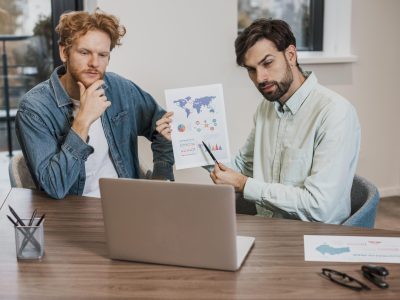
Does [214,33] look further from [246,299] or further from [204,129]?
[246,299]

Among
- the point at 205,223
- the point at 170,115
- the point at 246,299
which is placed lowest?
the point at 246,299

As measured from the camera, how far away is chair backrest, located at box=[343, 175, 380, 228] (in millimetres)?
2149

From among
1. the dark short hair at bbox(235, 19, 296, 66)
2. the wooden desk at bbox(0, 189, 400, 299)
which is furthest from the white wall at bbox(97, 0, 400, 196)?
the wooden desk at bbox(0, 189, 400, 299)

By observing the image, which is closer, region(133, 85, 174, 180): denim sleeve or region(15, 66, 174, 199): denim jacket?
region(15, 66, 174, 199): denim jacket

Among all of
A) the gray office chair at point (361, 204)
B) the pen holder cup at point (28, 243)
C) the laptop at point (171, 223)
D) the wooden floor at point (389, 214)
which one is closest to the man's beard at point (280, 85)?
the gray office chair at point (361, 204)

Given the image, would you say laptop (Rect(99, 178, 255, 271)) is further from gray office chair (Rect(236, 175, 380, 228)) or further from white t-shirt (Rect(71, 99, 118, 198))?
white t-shirt (Rect(71, 99, 118, 198))

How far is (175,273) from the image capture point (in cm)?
173

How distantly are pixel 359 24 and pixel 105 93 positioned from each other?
7.55ft

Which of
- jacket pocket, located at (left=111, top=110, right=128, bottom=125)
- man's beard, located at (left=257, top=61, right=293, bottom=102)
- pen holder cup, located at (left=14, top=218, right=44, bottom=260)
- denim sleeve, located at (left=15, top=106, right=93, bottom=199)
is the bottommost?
pen holder cup, located at (left=14, top=218, right=44, bottom=260)

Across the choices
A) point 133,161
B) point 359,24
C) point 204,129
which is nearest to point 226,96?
point 359,24

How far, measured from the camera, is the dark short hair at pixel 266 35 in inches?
95.0

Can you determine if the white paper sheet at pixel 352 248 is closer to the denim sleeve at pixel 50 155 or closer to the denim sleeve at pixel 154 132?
the denim sleeve at pixel 50 155

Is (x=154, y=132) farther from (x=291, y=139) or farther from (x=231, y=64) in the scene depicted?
(x=231, y=64)

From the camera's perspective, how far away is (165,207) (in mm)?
1720
